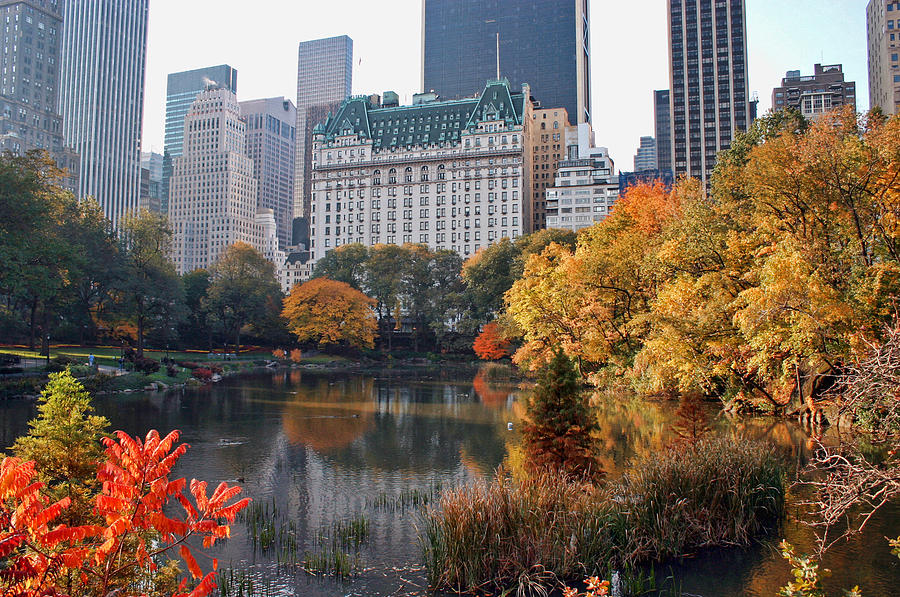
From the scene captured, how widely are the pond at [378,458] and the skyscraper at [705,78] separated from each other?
122 metres

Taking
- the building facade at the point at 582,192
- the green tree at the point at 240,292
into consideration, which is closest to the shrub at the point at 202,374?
the green tree at the point at 240,292

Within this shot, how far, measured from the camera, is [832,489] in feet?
29.8

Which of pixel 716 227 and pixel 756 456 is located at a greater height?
pixel 716 227

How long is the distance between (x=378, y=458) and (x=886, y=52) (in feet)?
425

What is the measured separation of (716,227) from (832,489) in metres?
26.5

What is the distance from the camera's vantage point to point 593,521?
521 inches

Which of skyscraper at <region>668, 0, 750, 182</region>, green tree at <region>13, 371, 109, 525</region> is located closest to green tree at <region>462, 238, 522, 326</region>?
green tree at <region>13, 371, 109, 525</region>

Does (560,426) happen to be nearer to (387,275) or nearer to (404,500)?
(404,500)

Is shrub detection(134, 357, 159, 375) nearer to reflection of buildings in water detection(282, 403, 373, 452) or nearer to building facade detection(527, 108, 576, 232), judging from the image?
reflection of buildings in water detection(282, 403, 373, 452)

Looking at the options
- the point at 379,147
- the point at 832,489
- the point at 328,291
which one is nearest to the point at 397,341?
the point at 328,291

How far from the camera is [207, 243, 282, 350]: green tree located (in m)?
85.3

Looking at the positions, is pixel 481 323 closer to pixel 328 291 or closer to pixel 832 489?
pixel 328 291

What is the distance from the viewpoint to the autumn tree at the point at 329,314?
288 feet

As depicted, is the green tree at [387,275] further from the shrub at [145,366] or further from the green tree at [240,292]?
the shrub at [145,366]
